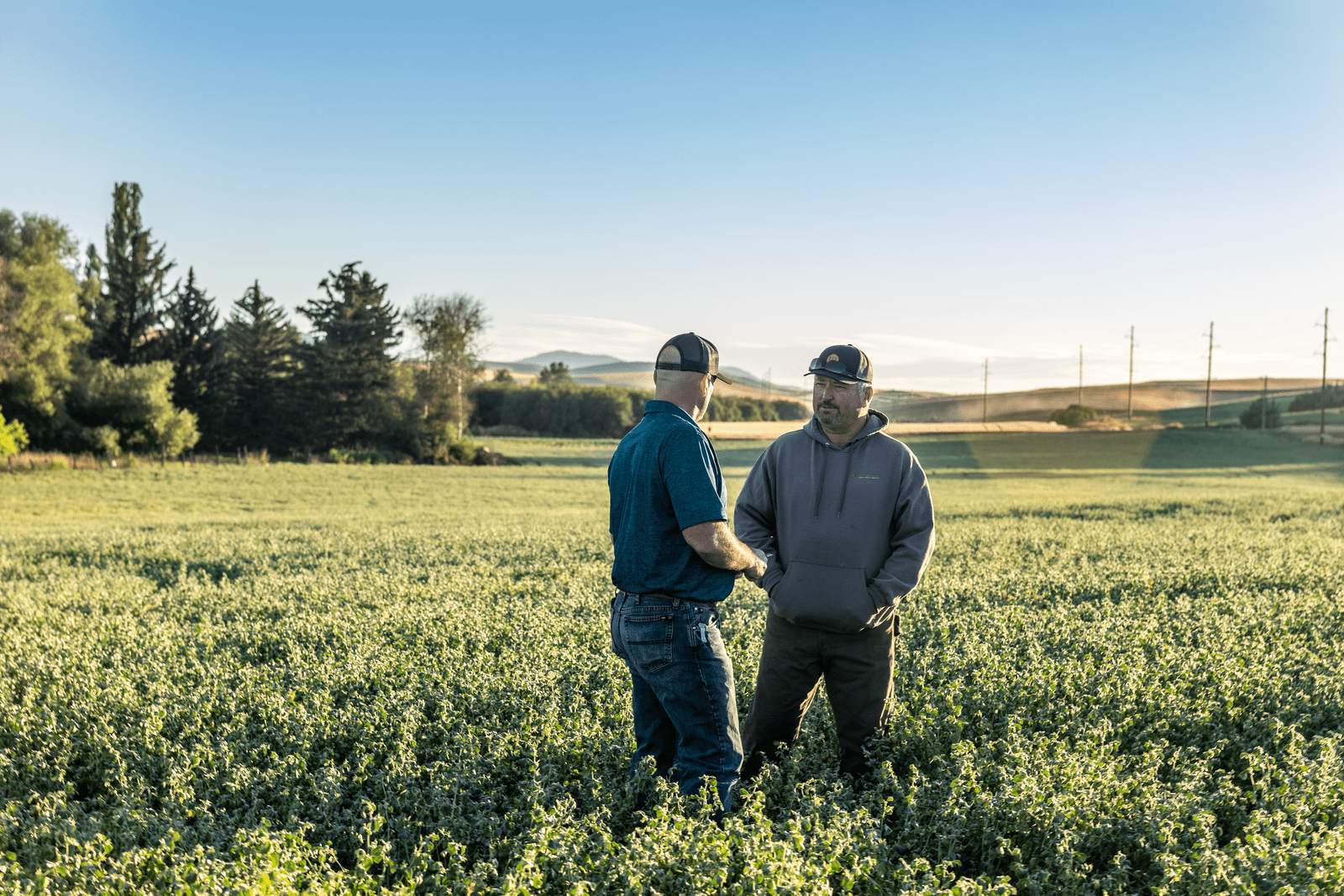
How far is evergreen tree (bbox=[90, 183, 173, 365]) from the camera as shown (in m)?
55.3

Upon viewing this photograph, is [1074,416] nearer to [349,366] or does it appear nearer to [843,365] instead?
[349,366]

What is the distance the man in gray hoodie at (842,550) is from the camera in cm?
470

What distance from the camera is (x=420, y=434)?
2175 inches

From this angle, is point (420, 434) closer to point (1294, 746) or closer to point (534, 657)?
point (534, 657)

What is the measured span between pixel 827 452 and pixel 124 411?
165ft

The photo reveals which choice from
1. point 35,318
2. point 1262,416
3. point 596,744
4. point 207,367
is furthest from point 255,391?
point 1262,416

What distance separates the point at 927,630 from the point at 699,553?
5.01 meters

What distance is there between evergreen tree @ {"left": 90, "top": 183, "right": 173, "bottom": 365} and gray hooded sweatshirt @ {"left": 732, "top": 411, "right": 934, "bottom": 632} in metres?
60.5

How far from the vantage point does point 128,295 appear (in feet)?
185

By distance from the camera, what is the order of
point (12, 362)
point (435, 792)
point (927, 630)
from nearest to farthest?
point (435, 792)
point (927, 630)
point (12, 362)

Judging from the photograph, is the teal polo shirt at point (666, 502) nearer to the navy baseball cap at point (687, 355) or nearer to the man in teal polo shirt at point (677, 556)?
the man in teal polo shirt at point (677, 556)

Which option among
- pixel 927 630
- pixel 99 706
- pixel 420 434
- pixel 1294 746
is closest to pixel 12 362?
pixel 420 434

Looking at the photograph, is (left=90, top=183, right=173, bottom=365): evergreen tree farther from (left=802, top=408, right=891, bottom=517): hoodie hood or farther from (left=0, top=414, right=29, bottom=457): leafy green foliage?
(left=802, top=408, right=891, bottom=517): hoodie hood

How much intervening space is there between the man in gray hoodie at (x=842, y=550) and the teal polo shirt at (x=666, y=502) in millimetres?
748
